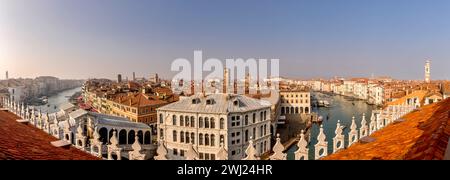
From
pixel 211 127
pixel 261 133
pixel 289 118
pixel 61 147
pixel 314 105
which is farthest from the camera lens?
pixel 314 105

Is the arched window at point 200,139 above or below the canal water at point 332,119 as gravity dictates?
above

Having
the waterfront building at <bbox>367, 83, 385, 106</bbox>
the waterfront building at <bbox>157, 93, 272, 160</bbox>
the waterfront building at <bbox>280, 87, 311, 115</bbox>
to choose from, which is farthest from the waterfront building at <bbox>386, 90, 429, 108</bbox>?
the waterfront building at <bbox>367, 83, 385, 106</bbox>

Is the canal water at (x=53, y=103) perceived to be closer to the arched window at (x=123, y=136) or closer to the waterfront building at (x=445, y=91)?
the arched window at (x=123, y=136)

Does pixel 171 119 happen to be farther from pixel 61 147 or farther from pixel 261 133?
pixel 61 147

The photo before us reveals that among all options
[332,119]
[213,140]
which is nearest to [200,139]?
[213,140]

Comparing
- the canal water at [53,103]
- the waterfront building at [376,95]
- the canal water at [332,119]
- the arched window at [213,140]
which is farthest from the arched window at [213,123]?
the waterfront building at [376,95]

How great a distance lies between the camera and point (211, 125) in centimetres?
1589

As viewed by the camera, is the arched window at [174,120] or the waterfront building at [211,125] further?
the arched window at [174,120]

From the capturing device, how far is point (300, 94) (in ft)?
125

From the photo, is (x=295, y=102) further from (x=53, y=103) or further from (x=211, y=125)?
(x=53, y=103)

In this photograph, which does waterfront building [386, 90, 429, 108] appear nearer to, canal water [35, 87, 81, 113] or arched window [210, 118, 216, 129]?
arched window [210, 118, 216, 129]

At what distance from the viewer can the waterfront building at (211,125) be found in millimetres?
15695
